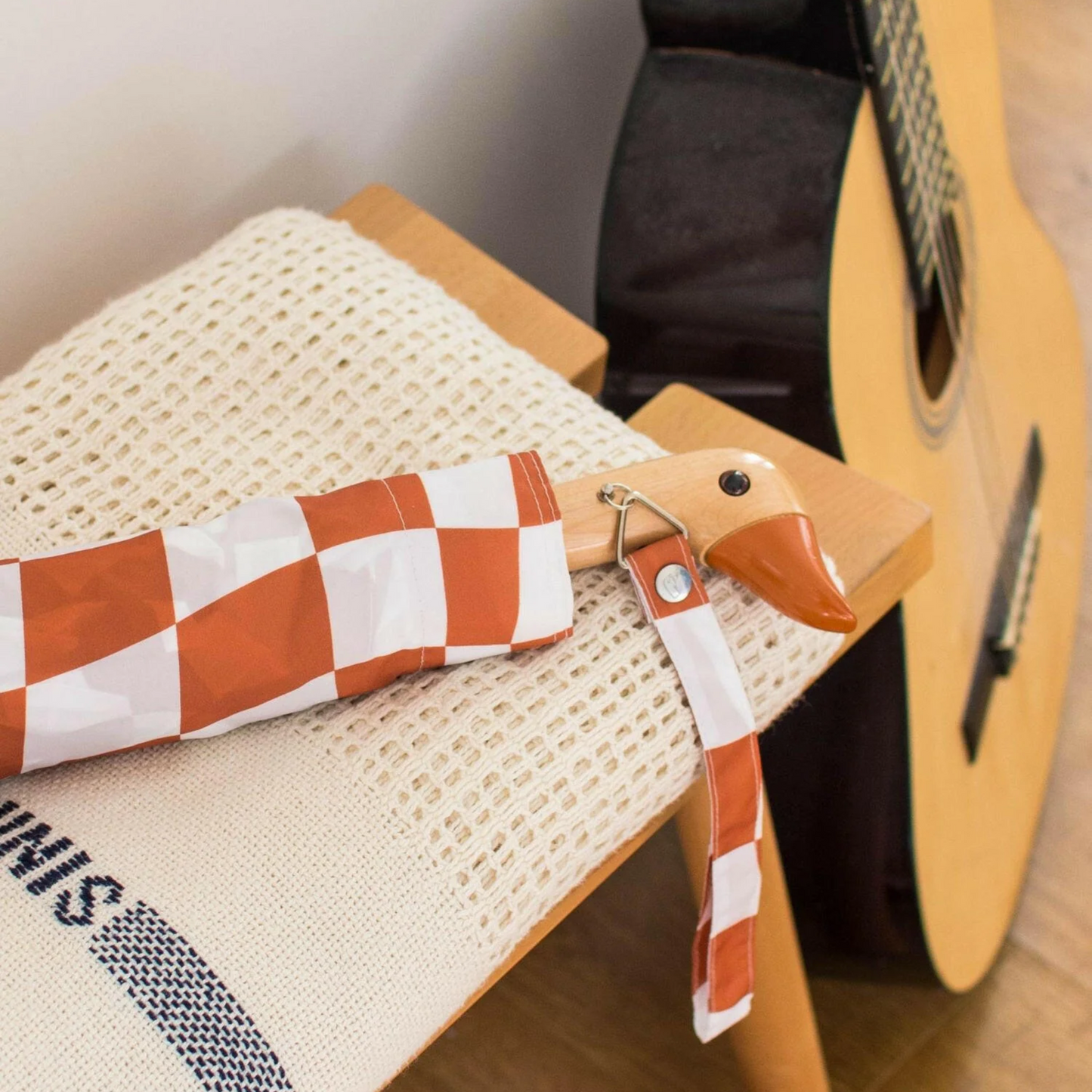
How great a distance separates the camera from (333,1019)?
13.8 inches

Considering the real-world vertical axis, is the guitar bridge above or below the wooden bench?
below

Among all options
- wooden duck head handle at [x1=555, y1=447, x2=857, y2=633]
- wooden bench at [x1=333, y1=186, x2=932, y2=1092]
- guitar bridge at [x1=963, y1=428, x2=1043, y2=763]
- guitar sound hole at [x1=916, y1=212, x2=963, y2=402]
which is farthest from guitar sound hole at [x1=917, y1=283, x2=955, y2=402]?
wooden duck head handle at [x1=555, y1=447, x2=857, y2=633]

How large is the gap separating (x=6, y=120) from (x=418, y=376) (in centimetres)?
21

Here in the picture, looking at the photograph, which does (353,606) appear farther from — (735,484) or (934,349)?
(934,349)

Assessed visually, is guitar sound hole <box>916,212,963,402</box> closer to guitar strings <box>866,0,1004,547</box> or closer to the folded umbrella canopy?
guitar strings <box>866,0,1004,547</box>

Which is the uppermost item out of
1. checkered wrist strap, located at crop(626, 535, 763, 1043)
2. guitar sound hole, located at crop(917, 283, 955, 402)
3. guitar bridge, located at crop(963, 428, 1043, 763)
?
checkered wrist strap, located at crop(626, 535, 763, 1043)

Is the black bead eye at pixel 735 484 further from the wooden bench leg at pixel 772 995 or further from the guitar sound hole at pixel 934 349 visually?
the guitar sound hole at pixel 934 349

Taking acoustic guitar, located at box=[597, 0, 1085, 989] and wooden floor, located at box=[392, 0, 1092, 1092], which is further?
wooden floor, located at box=[392, 0, 1092, 1092]

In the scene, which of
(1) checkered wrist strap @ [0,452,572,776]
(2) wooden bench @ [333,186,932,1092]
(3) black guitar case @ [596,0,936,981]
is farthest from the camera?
(3) black guitar case @ [596,0,936,981]

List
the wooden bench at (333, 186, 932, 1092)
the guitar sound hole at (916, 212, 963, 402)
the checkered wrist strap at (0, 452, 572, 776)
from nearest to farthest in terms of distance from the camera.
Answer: the checkered wrist strap at (0, 452, 572, 776), the wooden bench at (333, 186, 932, 1092), the guitar sound hole at (916, 212, 963, 402)

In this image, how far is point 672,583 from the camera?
42cm

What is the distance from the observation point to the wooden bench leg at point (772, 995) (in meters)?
0.54

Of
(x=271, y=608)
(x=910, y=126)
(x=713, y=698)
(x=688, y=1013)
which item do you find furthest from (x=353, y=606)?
(x=688, y=1013)

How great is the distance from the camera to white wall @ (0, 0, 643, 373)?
54cm
